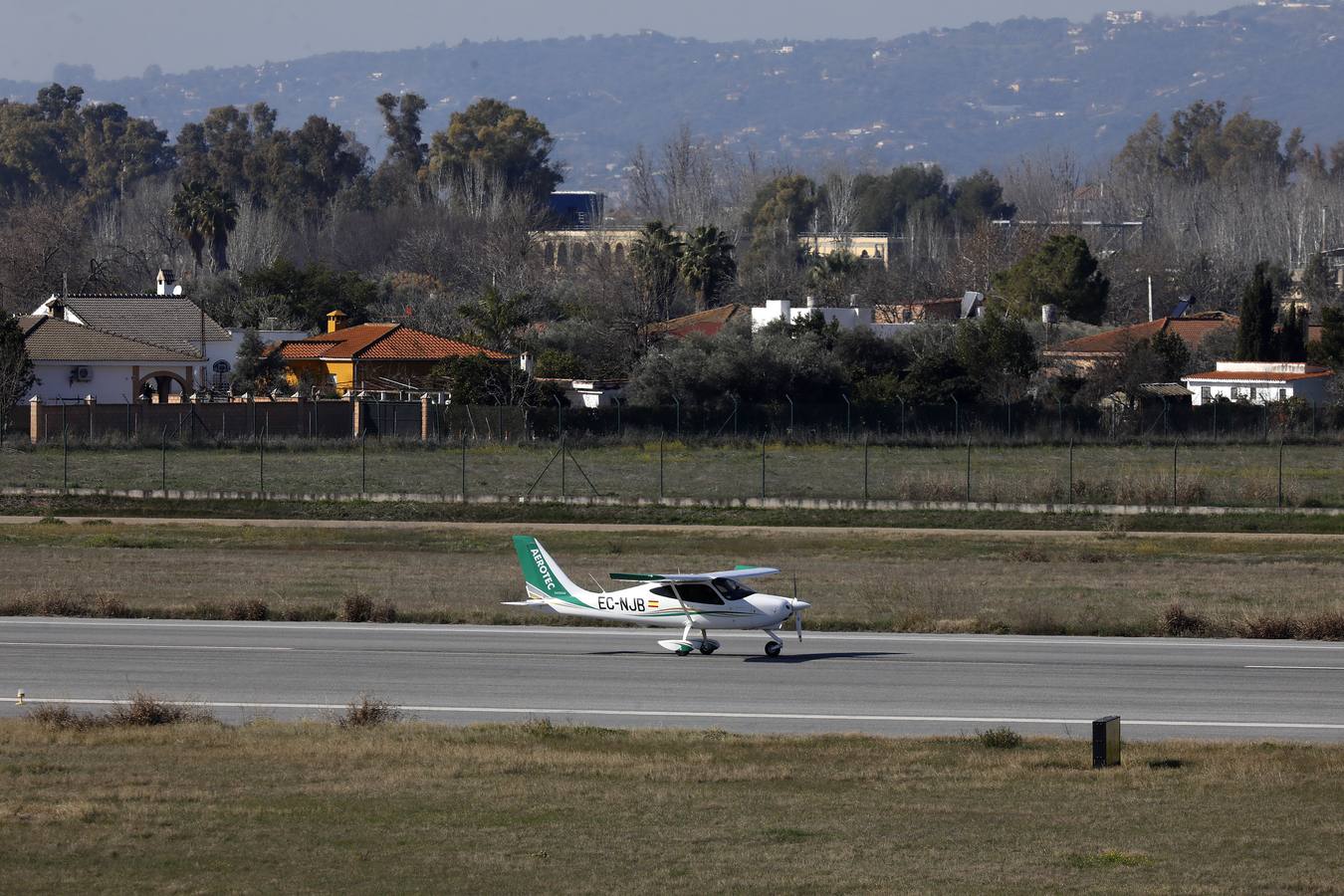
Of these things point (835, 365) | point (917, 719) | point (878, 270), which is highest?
point (878, 270)

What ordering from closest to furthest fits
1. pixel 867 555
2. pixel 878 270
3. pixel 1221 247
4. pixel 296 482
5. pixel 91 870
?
pixel 91 870 → pixel 867 555 → pixel 296 482 → pixel 878 270 → pixel 1221 247

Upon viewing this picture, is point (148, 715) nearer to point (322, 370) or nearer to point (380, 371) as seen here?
point (380, 371)

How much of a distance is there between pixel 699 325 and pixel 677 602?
7550 centimetres

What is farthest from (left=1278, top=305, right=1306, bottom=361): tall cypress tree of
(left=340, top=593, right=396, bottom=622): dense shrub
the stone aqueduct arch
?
the stone aqueduct arch

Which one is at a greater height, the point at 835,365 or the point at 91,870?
the point at 835,365

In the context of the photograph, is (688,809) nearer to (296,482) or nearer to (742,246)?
(296,482)

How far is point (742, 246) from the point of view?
650 feet

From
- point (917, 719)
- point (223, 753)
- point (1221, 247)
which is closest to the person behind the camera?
point (223, 753)

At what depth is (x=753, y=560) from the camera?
43.0m

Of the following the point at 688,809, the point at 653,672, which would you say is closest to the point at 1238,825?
the point at 688,809

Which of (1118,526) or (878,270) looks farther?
(878,270)

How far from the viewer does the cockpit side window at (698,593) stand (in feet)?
92.1

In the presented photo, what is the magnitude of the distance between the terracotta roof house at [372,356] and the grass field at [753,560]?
37.8 m

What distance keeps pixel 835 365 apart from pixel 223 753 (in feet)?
211
